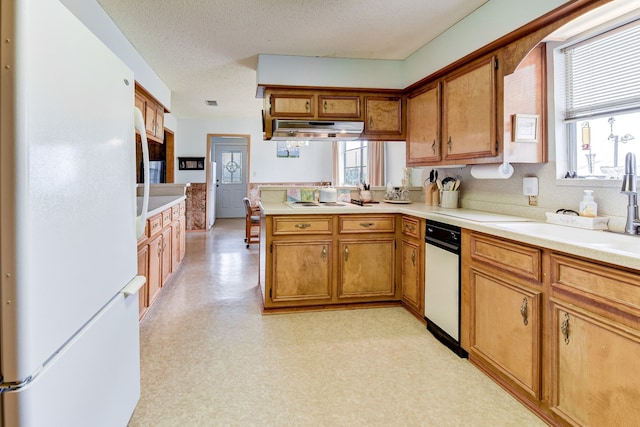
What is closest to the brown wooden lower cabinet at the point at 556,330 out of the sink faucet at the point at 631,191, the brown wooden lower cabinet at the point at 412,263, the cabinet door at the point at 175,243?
the sink faucet at the point at 631,191


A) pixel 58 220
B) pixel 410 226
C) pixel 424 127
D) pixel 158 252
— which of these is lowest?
pixel 158 252

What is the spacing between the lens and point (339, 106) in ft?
11.3

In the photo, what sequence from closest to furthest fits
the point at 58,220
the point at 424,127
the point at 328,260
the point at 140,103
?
the point at 58,220
the point at 328,260
the point at 424,127
the point at 140,103

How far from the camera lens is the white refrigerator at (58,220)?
2.54 feet

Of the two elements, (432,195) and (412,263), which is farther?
(432,195)

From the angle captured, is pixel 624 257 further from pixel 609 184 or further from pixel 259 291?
pixel 259 291

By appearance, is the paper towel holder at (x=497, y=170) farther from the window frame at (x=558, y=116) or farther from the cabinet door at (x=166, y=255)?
the cabinet door at (x=166, y=255)

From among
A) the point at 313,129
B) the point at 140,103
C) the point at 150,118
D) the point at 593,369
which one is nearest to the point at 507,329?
the point at 593,369

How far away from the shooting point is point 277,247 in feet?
9.53

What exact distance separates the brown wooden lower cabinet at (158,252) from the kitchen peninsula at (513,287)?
36.5 inches

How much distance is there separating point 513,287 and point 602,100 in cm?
121

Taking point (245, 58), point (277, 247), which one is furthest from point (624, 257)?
point (245, 58)

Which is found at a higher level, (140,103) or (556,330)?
(140,103)

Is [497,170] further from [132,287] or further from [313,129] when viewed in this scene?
[132,287]
